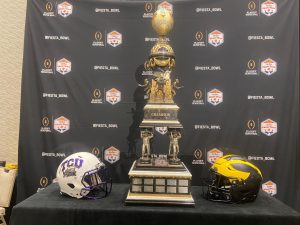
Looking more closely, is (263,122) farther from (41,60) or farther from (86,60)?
(41,60)

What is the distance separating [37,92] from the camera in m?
3.05

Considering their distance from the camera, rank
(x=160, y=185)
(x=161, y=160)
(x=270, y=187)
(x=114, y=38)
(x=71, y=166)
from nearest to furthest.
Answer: (x=160, y=185) < (x=71, y=166) < (x=161, y=160) < (x=270, y=187) < (x=114, y=38)

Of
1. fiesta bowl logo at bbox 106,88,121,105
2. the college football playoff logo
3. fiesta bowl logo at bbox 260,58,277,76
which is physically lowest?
the college football playoff logo

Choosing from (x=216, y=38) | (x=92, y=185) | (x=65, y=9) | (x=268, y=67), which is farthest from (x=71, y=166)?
(x=268, y=67)

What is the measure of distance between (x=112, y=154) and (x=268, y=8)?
219cm

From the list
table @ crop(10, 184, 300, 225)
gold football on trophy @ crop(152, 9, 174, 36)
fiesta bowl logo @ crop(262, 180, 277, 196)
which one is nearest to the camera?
table @ crop(10, 184, 300, 225)

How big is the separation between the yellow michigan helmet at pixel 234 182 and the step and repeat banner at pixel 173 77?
2.20 feet

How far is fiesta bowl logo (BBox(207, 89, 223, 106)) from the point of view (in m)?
3.01

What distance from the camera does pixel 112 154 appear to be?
3041 mm

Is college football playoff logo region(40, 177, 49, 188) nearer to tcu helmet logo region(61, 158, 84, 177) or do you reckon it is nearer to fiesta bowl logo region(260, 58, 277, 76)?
tcu helmet logo region(61, 158, 84, 177)

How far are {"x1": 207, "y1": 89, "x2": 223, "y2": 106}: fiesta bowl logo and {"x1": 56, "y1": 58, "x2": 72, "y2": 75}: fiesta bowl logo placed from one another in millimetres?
1473

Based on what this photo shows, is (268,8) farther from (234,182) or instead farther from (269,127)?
(234,182)

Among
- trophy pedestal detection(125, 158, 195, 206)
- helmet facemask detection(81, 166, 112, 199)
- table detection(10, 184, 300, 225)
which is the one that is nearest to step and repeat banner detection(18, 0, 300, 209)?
helmet facemask detection(81, 166, 112, 199)

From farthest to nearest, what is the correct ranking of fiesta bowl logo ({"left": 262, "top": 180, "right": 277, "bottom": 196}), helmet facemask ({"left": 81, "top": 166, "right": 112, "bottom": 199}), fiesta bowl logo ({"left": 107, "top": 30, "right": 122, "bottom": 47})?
fiesta bowl logo ({"left": 107, "top": 30, "right": 122, "bottom": 47}), fiesta bowl logo ({"left": 262, "top": 180, "right": 277, "bottom": 196}), helmet facemask ({"left": 81, "top": 166, "right": 112, "bottom": 199})
